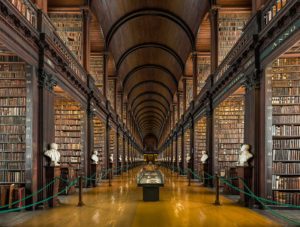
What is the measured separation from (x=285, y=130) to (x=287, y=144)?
320 mm

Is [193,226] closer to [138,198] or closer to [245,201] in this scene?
[245,201]

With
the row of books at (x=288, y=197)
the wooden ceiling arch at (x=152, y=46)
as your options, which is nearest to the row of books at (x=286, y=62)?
the row of books at (x=288, y=197)

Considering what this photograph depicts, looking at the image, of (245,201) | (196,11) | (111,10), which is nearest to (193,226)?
(245,201)

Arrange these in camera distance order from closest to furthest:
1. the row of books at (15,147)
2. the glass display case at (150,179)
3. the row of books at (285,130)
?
the row of books at (285,130) → the row of books at (15,147) → the glass display case at (150,179)

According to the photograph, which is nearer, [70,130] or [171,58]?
[70,130]

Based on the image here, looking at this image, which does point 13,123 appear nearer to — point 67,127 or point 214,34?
point 67,127

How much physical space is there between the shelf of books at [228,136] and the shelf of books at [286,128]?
5.88 meters

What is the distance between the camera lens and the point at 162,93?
42.9 m

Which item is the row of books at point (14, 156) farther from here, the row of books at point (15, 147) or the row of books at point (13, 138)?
the row of books at point (13, 138)

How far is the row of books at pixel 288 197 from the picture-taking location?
8875mm

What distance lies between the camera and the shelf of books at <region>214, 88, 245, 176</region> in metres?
15.4

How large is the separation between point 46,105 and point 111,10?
1054 cm

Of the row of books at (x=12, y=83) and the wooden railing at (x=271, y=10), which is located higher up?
the wooden railing at (x=271, y=10)

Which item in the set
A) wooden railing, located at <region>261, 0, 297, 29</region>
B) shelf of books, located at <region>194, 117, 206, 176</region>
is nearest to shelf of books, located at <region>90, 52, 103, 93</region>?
shelf of books, located at <region>194, 117, 206, 176</region>
